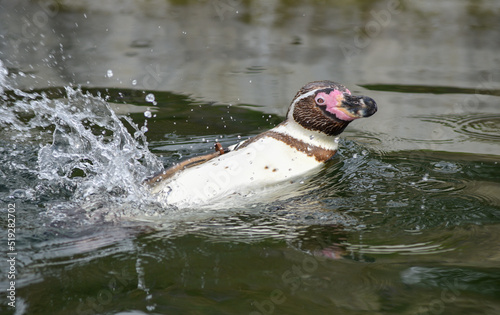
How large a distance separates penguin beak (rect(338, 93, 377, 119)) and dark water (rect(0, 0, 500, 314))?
41 centimetres

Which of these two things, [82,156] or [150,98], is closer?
[82,156]

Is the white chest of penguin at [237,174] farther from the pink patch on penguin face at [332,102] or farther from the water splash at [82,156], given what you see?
the pink patch on penguin face at [332,102]

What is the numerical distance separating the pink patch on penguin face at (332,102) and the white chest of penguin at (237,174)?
0.33m

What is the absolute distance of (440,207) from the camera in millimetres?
3508

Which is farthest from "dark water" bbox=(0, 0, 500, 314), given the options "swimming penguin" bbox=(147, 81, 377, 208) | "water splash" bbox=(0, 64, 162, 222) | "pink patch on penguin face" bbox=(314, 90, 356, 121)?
"pink patch on penguin face" bbox=(314, 90, 356, 121)

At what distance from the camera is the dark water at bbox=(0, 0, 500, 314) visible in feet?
9.04

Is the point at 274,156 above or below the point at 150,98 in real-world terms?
below

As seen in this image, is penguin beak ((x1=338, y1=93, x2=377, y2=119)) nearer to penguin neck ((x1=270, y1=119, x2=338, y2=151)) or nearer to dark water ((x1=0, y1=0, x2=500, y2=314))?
penguin neck ((x1=270, y1=119, x2=338, y2=151))

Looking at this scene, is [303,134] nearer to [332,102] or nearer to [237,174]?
[332,102]

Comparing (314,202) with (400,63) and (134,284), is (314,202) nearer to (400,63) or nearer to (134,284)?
(134,284)

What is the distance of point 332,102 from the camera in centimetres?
387

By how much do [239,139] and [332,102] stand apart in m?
1.18

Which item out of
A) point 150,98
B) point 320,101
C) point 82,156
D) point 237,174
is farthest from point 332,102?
point 150,98

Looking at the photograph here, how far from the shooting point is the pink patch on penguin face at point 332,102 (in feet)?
12.7
